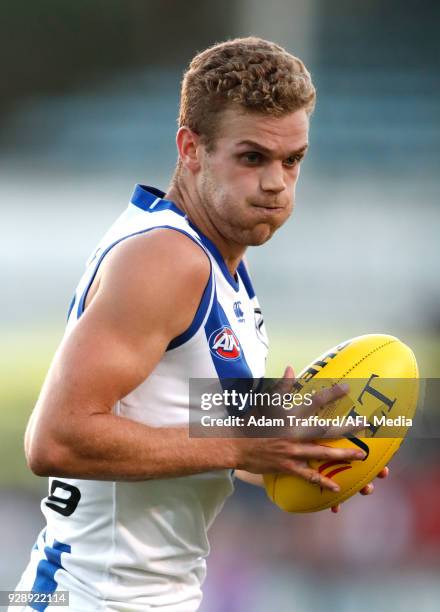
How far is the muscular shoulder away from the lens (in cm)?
208

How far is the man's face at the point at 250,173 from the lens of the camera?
2.44 m

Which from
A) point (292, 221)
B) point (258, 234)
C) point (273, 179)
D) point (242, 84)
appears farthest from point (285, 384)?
point (292, 221)

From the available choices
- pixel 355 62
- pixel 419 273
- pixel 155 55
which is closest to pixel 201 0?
pixel 155 55

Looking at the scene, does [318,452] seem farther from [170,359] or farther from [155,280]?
[155,280]

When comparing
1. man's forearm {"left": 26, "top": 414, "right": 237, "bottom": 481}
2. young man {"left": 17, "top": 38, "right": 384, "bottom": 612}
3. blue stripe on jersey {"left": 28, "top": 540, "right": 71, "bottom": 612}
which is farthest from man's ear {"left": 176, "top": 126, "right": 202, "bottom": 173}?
blue stripe on jersey {"left": 28, "top": 540, "right": 71, "bottom": 612}

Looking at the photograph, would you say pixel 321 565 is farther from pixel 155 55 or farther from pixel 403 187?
pixel 155 55

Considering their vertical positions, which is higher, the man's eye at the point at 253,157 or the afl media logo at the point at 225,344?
the man's eye at the point at 253,157

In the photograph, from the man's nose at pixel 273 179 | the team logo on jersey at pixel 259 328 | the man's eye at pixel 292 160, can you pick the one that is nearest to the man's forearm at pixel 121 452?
the team logo on jersey at pixel 259 328

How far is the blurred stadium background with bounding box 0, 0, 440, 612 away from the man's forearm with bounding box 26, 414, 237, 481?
10.4 ft

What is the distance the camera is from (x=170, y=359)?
2314 millimetres

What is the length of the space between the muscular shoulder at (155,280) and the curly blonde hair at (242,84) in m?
0.41

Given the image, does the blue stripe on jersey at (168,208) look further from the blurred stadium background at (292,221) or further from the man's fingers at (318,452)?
the blurred stadium background at (292,221)

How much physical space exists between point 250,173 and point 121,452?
0.79 m

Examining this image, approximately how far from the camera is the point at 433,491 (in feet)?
19.0
